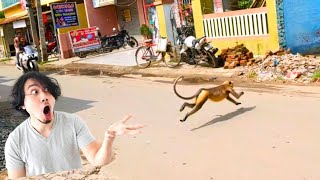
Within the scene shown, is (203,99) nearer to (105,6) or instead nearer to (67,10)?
(67,10)

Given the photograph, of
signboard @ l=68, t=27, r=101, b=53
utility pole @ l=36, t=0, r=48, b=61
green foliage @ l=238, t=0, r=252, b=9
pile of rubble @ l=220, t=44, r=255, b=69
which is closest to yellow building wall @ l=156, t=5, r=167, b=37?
green foliage @ l=238, t=0, r=252, b=9

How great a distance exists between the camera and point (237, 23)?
1275cm

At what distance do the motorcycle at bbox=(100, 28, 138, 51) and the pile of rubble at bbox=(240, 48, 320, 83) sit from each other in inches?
449

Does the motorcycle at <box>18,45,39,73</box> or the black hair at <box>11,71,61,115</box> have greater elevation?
the black hair at <box>11,71,61,115</box>

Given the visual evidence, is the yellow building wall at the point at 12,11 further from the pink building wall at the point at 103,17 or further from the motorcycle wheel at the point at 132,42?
the motorcycle wheel at the point at 132,42

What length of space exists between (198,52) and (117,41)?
9856 mm

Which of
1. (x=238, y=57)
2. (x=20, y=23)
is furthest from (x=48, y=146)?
(x=20, y=23)

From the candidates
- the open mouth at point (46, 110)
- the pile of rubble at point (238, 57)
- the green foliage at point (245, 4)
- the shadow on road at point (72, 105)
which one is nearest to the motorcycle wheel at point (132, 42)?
the green foliage at point (245, 4)

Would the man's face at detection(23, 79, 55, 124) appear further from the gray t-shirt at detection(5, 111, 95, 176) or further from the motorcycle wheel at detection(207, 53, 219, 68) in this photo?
the motorcycle wheel at detection(207, 53, 219, 68)

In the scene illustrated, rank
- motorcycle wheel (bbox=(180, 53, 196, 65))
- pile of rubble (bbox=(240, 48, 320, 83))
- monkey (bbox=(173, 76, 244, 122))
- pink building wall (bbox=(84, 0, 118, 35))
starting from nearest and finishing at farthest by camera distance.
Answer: monkey (bbox=(173, 76, 244, 122)) < pile of rubble (bbox=(240, 48, 320, 83)) < motorcycle wheel (bbox=(180, 53, 196, 65)) < pink building wall (bbox=(84, 0, 118, 35))

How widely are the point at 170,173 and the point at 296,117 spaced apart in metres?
2.48

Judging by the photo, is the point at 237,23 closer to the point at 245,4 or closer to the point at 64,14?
the point at 245,4

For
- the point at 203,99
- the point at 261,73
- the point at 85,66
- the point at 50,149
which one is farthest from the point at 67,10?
the point at 50,149

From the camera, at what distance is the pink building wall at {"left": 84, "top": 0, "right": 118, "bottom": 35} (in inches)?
929
